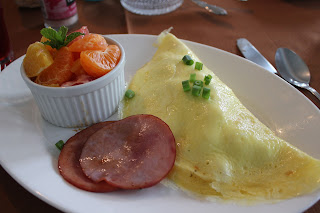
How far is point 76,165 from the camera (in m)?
1.56

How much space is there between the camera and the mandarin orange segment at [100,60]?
176cm

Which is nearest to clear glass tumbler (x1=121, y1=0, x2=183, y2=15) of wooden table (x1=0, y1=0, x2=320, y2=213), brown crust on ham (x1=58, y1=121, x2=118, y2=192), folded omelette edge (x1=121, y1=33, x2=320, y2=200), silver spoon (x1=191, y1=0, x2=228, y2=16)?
wooden table (x1=0, y1=0, x2=320, y2=213)

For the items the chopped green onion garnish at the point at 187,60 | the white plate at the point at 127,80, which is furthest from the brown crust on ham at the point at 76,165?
the chopped green onion garnish at the point at 187,60

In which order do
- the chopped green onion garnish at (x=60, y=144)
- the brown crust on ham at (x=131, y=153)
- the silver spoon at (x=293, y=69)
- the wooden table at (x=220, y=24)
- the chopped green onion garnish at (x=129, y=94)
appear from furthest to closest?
the wooden table at (x=220, y=24)
the silver spoon at (x=293, y=69)
the chopped green onion garnish at (x=129, y=94)
the chopped green onion garnish at (x=60, y=144)
the brown crust on ham at (x=131, y=153)

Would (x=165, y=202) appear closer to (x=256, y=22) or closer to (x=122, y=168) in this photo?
(x=122, y=168)

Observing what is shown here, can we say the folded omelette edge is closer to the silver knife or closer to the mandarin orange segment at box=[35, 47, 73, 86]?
the mandarin orange segment at box=[35, 47, 73, 86]

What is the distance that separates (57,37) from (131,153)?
0.98 metres

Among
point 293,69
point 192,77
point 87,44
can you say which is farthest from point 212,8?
point 87,44

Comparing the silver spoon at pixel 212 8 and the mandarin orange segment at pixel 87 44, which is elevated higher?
the mandarin orange segment at pixel 87 44

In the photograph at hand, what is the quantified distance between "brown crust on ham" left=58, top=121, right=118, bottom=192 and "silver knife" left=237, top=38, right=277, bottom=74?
1.75m

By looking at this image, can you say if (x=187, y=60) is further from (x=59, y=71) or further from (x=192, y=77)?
(x=59, y=71)

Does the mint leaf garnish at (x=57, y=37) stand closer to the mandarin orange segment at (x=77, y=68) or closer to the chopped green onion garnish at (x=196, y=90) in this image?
the mandarin orange segment at (x=77, y=68)

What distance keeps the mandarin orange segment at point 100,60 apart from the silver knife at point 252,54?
1.47m

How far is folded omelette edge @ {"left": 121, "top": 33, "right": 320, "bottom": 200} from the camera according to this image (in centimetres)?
147
